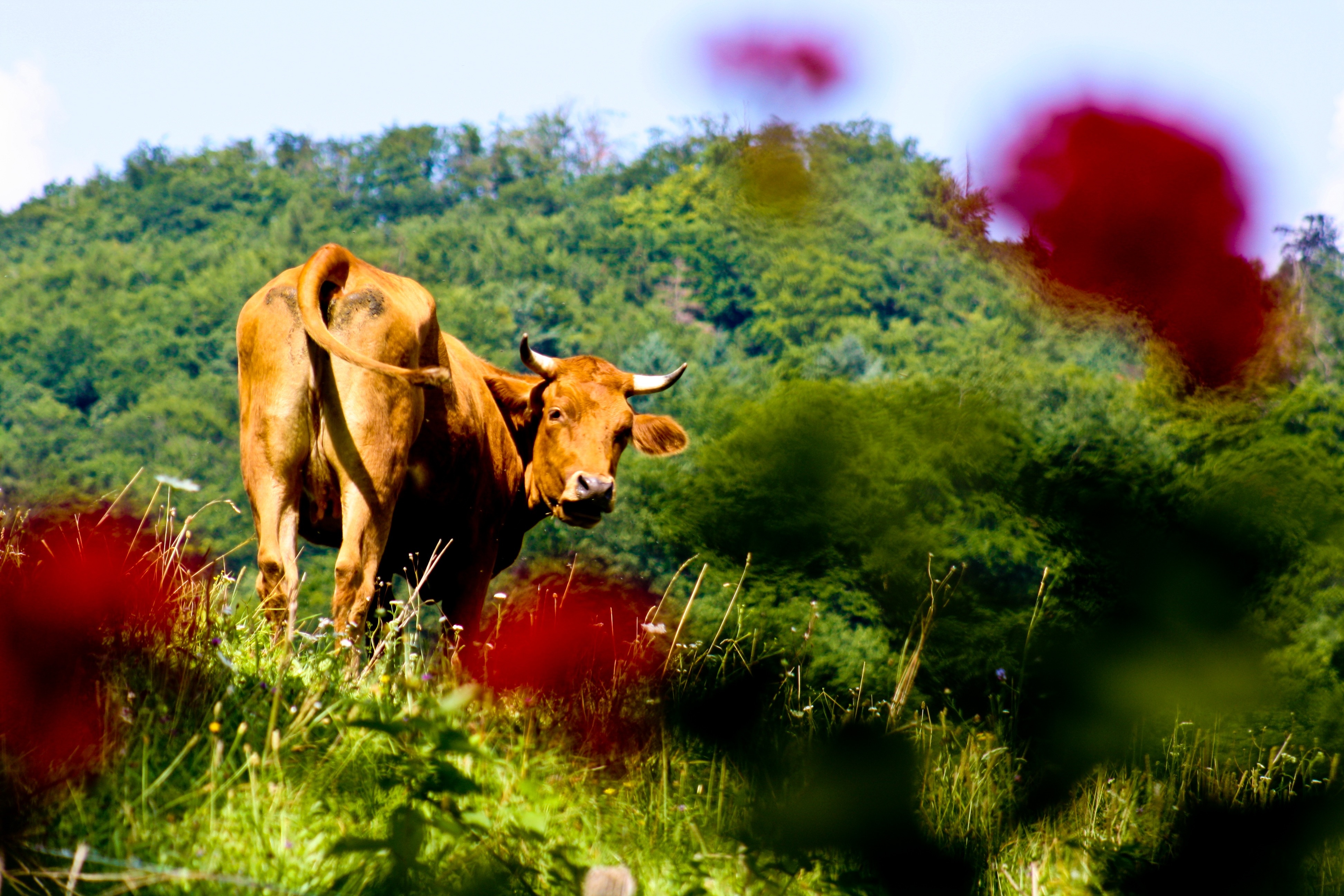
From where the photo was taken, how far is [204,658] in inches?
123

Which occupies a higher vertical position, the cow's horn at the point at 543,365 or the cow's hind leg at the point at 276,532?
the cow's horn at the point at 543,365

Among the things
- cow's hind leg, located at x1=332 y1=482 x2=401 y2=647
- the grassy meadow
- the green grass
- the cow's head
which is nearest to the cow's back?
cow's hind leg, located at x1=332 y1=482 x2=401 y2=647

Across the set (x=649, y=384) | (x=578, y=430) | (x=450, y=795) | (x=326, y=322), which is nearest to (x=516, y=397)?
(x=578, y=430)

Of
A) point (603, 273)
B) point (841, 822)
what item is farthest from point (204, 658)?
point (603, 273)

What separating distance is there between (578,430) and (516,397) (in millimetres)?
450

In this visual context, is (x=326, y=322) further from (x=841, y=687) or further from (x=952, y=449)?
(x=952, y=449)

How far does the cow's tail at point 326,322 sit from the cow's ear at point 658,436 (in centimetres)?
282

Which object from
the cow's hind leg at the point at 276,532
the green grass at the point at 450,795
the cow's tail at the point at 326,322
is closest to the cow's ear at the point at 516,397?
the cow's tail at the point at 326,322

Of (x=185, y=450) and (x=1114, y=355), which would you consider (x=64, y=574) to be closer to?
(x=1114, y=355)

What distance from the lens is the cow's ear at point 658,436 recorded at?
25.3 ft

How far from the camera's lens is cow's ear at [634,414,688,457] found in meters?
7.70

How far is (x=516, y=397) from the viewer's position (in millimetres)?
6809

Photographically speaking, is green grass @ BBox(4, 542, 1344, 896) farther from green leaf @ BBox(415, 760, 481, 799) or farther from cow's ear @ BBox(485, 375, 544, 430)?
cow's ear @ BBox(485, 375, 544, 430)

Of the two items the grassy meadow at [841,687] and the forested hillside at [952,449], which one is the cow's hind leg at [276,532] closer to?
the grassy meadow at [841,687]
